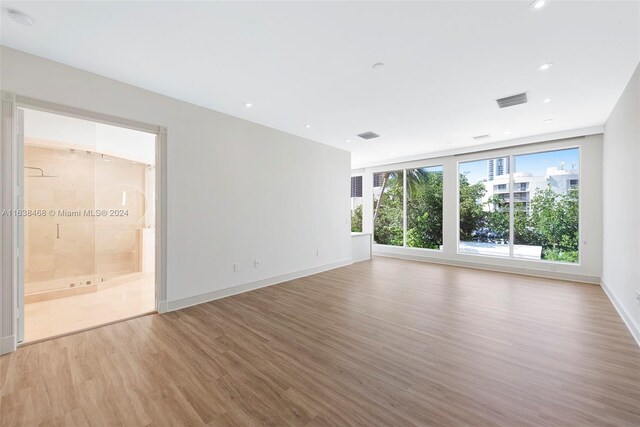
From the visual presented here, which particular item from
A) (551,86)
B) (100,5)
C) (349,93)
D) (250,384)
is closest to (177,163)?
(100,5)

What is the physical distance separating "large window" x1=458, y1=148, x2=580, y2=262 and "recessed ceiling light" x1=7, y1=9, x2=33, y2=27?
7.43 metres

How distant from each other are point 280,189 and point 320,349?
309cm

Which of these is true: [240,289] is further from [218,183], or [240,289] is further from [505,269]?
[505,269]

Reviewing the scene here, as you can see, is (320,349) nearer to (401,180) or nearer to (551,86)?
(551,86)

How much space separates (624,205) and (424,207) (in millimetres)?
4124

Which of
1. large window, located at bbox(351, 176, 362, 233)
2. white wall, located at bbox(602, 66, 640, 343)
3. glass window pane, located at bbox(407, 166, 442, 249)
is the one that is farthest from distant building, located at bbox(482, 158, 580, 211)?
large window, located at bbox(351, 176, 362, 233)

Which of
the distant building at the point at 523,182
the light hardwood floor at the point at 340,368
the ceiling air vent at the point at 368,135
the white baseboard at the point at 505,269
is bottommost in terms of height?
the light hardwood floor at the point at 340,368

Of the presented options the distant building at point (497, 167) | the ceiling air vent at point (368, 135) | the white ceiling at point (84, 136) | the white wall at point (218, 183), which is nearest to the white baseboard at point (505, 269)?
the distant building at point (497, 167)

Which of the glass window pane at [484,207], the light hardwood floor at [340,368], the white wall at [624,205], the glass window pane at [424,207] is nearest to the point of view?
the light hardwood floor at [340,368]

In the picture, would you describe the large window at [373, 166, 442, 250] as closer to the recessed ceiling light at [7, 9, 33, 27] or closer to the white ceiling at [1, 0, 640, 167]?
the white ceiling at [1, 0, 640, 167]

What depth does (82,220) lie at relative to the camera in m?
4.48

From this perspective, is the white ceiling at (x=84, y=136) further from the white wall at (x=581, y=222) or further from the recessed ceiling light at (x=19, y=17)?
the white wall at (x=581, y=222)

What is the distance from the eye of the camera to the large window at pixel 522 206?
5.22m

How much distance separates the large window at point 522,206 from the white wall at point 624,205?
85 cm
